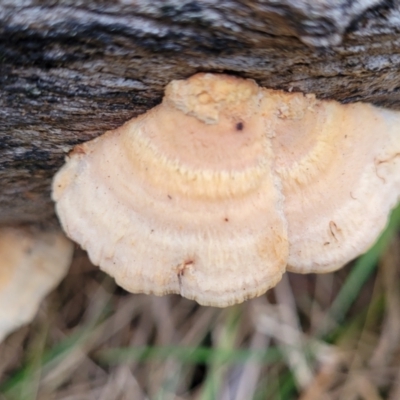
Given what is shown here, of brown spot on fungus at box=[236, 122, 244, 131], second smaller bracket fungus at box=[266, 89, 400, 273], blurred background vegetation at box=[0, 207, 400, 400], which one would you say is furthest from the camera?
blurred background vegetation at box=[0, 207, 400, 400]

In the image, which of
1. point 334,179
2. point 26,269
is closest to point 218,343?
point 26,269

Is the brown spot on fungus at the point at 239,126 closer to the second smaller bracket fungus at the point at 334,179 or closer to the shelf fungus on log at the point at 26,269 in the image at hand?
the second smaller bracket fungus at the point at 334,179

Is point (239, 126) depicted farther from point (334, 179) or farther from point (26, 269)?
point (26, 269)

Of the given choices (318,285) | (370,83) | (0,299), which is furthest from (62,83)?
(318,285)

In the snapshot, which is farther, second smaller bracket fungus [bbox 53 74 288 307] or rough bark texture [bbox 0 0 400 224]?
second smaller bracket fungus [bbox 53 74 288 307]

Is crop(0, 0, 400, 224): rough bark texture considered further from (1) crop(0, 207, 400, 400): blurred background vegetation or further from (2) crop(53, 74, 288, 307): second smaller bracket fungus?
(1) crop(0, 207, 400, 400): blurred background vegetation

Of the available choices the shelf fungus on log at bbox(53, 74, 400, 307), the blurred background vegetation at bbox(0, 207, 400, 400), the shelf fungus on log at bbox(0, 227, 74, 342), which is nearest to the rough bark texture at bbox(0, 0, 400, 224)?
the shelf fungus on log at bbox(53, 74, 400, 307)

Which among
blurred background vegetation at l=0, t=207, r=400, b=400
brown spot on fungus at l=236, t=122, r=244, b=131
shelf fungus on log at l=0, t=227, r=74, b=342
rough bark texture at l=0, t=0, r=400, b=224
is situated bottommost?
blurred background vegetation at l=0, t=207, r=400, b=400
